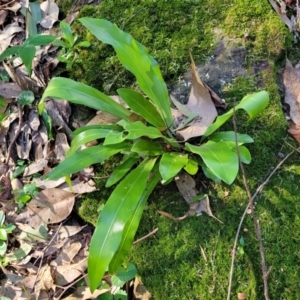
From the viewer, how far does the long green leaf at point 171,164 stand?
149 centimetres

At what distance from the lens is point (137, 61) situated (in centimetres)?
167

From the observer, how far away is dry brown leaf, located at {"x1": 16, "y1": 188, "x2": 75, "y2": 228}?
182 cm

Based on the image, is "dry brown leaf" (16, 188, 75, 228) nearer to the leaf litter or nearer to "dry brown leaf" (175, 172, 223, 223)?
the leaf litter

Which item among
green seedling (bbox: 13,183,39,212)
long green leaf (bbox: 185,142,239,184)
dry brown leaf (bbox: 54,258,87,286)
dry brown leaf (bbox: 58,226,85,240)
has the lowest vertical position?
dry brown leaf (bbox: 54,258,87,286)

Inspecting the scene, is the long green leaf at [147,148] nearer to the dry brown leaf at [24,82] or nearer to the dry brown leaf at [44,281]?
the dry brown leaf at [44,281]

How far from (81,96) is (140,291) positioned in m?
0.80

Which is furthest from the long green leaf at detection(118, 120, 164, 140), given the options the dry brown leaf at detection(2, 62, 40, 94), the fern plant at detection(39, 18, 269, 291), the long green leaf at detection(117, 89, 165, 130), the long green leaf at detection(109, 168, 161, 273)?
the dry brown leaf at detection(2, 62, 40, 94)

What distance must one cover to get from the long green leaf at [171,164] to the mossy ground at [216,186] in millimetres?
164

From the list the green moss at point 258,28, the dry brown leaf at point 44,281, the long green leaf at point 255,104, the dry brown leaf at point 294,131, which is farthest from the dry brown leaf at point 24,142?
the dry brown leaf at point 294,131

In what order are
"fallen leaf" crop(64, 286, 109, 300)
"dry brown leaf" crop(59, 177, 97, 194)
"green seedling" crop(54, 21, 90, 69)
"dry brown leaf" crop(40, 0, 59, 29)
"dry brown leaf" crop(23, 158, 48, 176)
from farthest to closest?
"dry brown leaf" crop(40, 0, 59, 29)
"green seedling" crop(54, 21, 90, 69)
"dry brown leaf" crop(23, 158, 48, 176)
"dry brown leaf" crop(59, 177, 97, 194)
"fallen leaf" crop(64, 286, 109, 300)

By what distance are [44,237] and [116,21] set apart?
3.58 ft

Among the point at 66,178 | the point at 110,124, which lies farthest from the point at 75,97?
the point at 66,178

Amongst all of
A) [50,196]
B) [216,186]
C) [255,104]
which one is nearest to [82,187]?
[50,196]

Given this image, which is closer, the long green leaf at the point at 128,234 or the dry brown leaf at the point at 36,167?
the long green leaf at the point at 128,234
